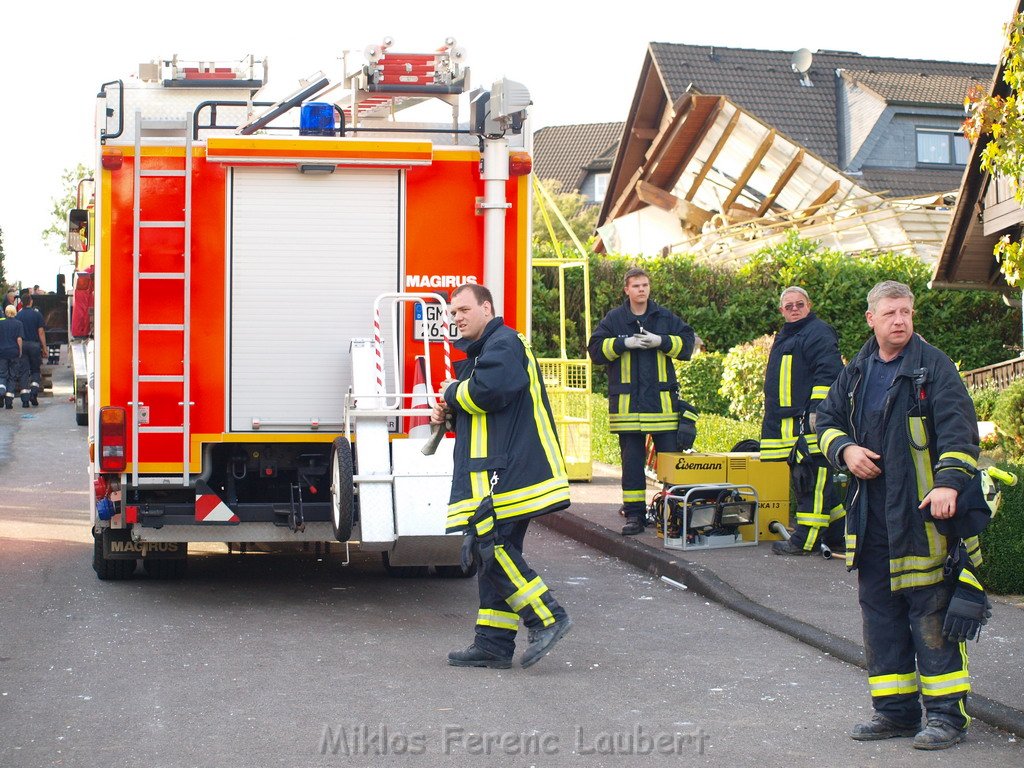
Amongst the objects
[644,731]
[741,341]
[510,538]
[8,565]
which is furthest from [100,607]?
[741,341]

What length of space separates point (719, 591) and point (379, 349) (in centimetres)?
254

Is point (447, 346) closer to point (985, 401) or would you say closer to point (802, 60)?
point (985, 401)

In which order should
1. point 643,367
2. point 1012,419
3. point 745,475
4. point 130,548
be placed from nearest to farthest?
point 130,548 < point 745,475 < point 643,367 < point 1012,419

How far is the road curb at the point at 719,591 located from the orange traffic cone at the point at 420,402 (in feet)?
6.65

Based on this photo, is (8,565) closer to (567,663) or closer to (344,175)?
(344,175)

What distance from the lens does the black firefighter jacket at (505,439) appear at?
6418 mm

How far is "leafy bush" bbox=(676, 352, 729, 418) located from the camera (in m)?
19.6

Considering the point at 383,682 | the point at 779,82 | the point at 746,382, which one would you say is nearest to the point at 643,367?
the point at 383,682

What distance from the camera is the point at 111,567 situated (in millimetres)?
8828

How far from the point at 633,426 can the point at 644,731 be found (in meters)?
4.74

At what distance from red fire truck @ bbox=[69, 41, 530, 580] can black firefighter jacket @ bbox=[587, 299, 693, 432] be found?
5.80 ft

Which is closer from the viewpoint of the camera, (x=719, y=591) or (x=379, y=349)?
(x=379, y=349)

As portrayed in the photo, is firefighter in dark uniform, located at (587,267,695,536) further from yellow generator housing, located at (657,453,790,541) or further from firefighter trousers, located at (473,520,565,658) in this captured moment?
firefighter trousers, located at (473,520,565,658)

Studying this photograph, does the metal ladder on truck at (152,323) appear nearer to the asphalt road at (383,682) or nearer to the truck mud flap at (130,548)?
the truck mud flap at (130,548)
